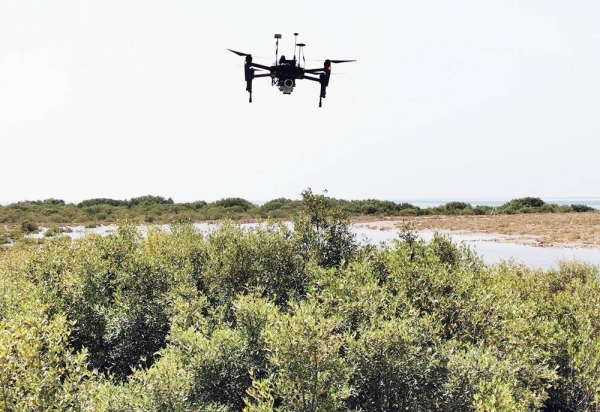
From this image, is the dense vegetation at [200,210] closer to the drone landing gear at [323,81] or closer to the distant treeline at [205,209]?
the distant treeline at [205,209]

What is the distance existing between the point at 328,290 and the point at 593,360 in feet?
33.6

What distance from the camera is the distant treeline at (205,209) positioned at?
105188mm

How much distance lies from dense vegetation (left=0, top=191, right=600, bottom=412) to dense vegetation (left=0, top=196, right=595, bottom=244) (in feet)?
254

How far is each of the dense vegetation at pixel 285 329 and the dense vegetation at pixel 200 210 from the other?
77456 mm

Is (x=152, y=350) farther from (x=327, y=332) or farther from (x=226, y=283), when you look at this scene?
(x=327, y=332)

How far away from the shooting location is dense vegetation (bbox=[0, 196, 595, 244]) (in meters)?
104

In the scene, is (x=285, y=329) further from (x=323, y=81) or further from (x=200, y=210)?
(x=200, y=210)

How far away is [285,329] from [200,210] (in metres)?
110

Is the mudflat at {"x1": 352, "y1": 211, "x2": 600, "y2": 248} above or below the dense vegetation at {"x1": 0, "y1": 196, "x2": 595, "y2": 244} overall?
below

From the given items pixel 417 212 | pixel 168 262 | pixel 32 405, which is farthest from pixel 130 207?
pixel 32 405

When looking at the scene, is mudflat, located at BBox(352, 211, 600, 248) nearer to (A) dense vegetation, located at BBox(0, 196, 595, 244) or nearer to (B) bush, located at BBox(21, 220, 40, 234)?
(A) dense vegetation, located at BBox(0, 196, 595, 244)

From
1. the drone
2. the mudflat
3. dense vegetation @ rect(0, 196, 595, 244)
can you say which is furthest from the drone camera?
dense vegetation @ rect(0, 196, 595, 244)

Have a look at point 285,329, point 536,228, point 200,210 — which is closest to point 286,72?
point 285,329

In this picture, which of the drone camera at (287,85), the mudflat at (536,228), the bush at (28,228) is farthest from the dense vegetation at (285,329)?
the bush at (28,228)
